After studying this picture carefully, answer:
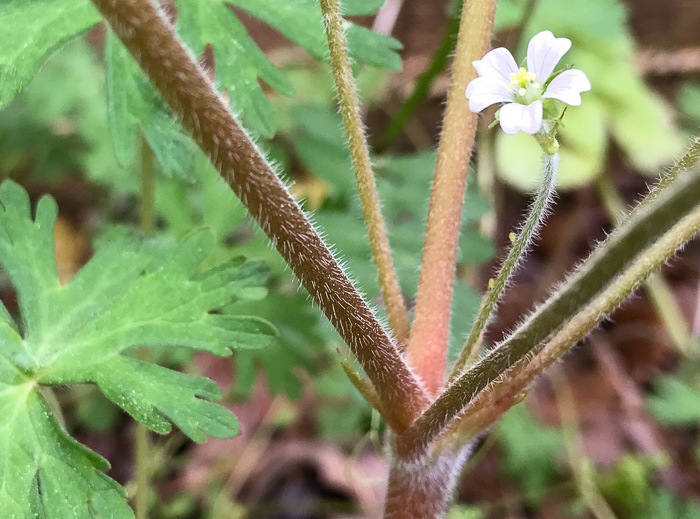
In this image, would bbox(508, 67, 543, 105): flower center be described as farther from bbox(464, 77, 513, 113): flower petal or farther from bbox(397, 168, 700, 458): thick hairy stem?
bbox(397, 168, 700, 458): thick hairy stem

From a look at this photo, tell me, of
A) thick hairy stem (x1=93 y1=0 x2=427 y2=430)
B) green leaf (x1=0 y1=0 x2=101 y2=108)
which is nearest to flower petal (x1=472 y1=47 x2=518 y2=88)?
thick hairy stem (x1=93 y1=0 x2=427 y2=430)

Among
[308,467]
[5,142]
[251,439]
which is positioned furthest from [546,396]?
[5,142]

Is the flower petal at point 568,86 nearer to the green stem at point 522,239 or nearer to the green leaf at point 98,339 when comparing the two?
the green stem at point 522,239

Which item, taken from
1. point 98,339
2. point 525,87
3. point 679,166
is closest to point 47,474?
point 98,339

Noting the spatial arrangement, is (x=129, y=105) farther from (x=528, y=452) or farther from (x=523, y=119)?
(x=528, y=452)

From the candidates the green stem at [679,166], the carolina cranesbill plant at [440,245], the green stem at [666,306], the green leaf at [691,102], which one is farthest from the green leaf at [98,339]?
the green leaf at [691,102]
